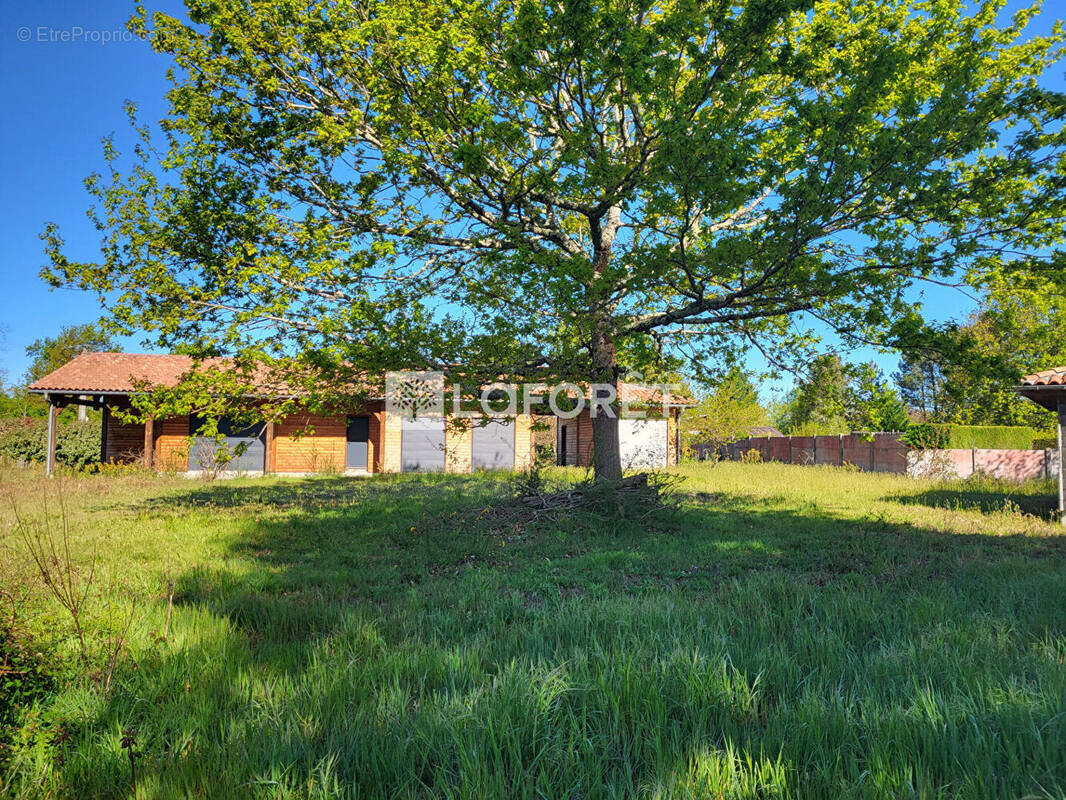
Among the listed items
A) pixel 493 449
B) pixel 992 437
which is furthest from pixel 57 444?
pixel 992 437

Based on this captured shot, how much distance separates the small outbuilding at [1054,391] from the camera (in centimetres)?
996

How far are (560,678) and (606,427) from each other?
26.9ft

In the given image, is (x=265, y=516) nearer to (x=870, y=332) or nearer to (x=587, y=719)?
(x=587, y=719)

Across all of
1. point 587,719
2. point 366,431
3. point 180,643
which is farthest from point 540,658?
point 366,431

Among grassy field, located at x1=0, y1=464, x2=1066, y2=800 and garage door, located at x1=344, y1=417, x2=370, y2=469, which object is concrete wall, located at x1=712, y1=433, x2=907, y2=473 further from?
garage door, located at x1=344, y1=417, x2=370, y2=469

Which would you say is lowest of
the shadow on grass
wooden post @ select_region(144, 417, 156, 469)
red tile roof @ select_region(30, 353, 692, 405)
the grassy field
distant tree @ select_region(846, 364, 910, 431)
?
the shadow on grass

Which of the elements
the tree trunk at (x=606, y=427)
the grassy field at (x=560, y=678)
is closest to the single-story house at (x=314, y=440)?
the tree trunk at (x=606, y=427)

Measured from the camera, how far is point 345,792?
2277 millimetres

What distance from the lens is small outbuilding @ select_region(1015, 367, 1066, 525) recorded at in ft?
32.7

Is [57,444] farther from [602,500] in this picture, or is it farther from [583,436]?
[602,500]

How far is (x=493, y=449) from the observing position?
81.4 ft

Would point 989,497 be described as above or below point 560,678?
below

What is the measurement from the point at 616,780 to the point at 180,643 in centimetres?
297

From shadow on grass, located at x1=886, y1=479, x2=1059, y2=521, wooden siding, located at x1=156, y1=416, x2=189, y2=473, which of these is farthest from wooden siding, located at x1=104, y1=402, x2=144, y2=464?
shadow on grass, located at x1=886, y1=479, x2=1059, y2=521
